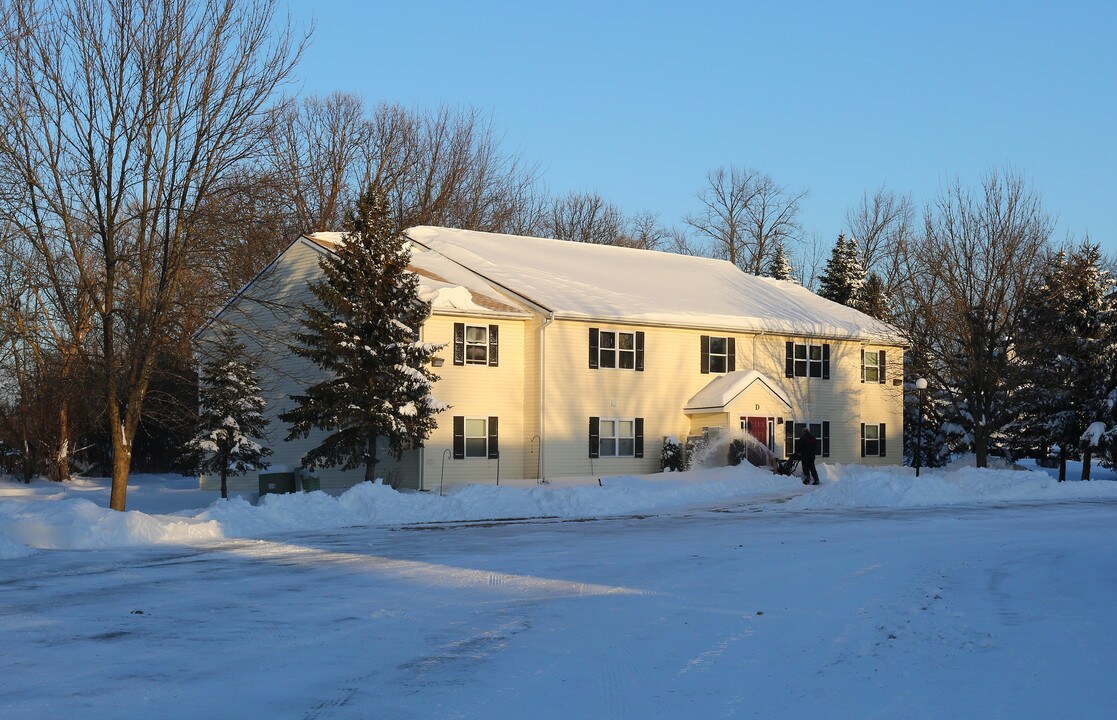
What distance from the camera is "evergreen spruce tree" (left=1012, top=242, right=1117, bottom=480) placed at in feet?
146

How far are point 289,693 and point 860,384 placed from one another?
1478 inches

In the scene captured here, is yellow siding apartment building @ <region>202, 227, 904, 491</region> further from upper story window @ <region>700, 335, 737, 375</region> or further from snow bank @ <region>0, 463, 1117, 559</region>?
snow bank @ <region>0, 463, 1117, 559</region>

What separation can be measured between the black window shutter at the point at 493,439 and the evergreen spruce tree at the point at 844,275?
34.2 m

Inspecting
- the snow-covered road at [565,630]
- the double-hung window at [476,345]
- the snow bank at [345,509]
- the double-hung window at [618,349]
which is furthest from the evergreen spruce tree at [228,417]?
the snow-covered road at [565,630]

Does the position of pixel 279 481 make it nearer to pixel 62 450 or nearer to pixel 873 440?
pixel 62 450

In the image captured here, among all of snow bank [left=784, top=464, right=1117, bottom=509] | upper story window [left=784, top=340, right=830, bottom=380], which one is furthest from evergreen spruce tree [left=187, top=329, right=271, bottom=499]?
upper story window [left=784, top=340, right=830, bottom=380]

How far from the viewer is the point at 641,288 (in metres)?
40.9

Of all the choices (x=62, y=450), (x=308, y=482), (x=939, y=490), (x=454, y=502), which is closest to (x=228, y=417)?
(x=308, y=482)

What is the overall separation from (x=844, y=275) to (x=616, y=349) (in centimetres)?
3151

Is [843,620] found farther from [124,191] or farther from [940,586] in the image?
[124,191]

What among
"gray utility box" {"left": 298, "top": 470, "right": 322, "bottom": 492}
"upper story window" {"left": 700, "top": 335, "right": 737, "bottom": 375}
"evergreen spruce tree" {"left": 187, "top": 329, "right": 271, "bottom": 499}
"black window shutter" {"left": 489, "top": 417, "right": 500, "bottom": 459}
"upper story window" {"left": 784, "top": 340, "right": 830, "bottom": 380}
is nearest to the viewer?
"gray utility box" {"left": 298, "top": 470, "right": 322, "bottom": 492}

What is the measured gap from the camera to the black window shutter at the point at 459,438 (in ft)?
111

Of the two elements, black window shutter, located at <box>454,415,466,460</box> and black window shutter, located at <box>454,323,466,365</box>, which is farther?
Answer: black window shutter, located at <box>454,323,466,365</box>

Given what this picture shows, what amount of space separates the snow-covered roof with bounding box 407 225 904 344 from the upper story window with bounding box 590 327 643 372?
2.02 feet
